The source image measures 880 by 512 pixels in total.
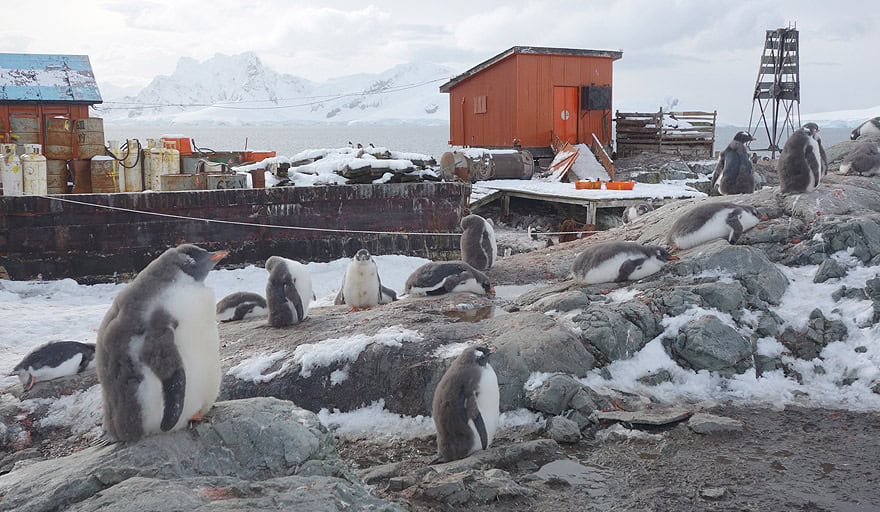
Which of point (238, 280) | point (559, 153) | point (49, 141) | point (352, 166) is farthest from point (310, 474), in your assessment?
point (559, 153)

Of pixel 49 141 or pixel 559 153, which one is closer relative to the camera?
pixel 49 141

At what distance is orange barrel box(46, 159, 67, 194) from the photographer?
52.7 ft

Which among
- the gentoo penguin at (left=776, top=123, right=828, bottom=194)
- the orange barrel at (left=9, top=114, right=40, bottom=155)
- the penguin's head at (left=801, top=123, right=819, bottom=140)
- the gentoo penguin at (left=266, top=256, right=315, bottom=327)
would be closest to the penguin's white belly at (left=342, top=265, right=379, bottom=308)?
the gentoo penguin at (left=266, top=256, right=315, bottom=327)

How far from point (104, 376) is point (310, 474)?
135 cm

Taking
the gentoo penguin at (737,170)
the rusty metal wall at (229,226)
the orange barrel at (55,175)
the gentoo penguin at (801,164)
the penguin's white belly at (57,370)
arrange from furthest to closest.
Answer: the orange barrel at (55,175), the rusty metal wall at (229,226), the gentoo penguin at (737,170), the gentoo penguin at (801,164), the penguin's white belly at (57,370)

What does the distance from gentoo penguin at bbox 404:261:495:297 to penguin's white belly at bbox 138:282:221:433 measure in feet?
16.9

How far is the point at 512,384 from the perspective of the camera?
6965mm

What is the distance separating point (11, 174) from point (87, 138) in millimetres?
2642

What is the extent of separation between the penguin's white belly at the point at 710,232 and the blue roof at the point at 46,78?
1985cm

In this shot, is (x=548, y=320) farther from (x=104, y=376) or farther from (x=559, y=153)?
(x=559, y=153)

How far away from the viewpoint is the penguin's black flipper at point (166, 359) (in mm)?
4156

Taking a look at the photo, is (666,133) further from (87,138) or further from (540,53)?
(87,138)

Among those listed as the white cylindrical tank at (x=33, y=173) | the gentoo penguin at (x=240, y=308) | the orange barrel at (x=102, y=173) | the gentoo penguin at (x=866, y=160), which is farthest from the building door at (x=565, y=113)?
the gentoo penguin at (x=240, y=308)

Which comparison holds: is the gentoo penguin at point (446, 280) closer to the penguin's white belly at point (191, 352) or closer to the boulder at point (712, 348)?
the boulder at point (712, 348)
